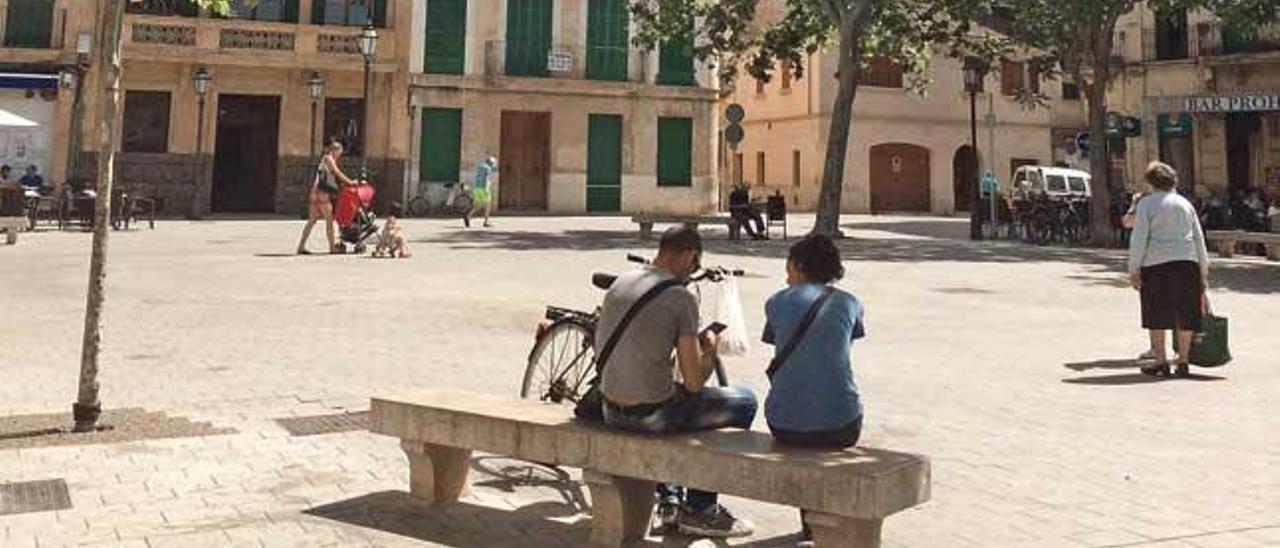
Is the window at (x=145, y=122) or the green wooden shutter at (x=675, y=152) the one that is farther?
the green wooden shutter at (x=675, y=152)

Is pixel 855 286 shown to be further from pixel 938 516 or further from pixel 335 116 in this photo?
pixel 335 116

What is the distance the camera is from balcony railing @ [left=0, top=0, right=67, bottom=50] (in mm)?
30641

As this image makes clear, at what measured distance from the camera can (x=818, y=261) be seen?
13.1ft

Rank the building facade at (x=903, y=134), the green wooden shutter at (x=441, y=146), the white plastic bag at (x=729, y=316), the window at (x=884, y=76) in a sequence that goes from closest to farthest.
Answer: the white plastic bag at (x=729, y=316), the green wooden shutter at (x=441, y=146), the building facade at (x=903, y=134), the window at (x=884, y=76)

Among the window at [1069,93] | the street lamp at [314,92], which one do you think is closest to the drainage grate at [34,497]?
the street lamp at [314,92]

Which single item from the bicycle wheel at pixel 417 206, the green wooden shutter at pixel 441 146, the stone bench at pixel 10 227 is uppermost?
the green wooden shutter at pixel 441 146

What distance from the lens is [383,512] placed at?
4457 mm

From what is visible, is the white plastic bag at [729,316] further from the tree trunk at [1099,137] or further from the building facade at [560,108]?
the building facade at [560,108]

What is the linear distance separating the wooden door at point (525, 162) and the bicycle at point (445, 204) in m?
2.08

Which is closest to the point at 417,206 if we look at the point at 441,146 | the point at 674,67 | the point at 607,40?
the point at 441,146

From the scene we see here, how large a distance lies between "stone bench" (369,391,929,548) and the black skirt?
569 cm

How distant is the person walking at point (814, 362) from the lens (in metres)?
3.81

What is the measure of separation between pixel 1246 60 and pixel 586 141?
2064cm

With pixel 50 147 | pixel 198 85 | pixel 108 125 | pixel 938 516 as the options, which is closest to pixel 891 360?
pixel 938 516
